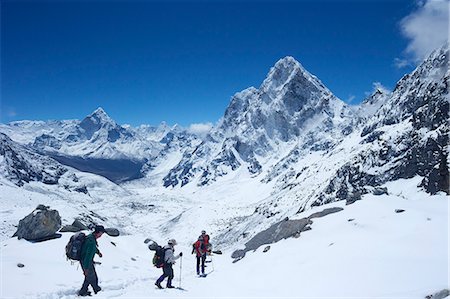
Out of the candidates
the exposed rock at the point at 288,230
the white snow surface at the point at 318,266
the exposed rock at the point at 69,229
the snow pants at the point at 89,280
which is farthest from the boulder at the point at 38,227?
the exposed rock at the point at 288,230

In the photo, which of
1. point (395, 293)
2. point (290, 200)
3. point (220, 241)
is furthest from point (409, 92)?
point (395, 293)

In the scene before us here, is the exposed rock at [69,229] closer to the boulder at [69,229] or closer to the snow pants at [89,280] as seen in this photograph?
the boulder at [69,229]

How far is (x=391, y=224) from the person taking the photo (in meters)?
19.4

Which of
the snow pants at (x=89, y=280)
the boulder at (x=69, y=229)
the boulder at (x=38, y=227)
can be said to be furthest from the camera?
the boulder at (x=69, y=229)

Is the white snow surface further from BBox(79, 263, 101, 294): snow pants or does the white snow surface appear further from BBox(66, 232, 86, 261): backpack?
BBox(66, 232, 86, 261): backpack

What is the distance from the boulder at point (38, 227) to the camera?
24219 mm

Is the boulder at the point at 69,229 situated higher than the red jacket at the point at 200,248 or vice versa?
the boulder at the point at 69,229

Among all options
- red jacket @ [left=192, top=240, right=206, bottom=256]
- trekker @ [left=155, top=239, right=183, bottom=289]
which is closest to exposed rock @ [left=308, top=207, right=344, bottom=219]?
red jacket @ [left=192, top=240, right=206, bottom=256]

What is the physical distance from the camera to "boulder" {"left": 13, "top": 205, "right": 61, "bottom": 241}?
79.5ft

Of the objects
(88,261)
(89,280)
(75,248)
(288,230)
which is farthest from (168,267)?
(288,230)

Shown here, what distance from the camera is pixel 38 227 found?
24.3 meters

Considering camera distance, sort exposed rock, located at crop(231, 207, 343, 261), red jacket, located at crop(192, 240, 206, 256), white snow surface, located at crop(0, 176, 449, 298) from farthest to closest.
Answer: exposed rock, located at crop(231, 207, 343, 261), red jacket, located at crop(192, 240, 206, 256), white snow surface, located at crop(0, 176, 449, 298)

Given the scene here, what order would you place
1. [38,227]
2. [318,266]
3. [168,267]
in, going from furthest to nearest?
[38,227] → [168,267] → [318,266]

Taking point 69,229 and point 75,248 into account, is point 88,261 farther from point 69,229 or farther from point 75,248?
point 69,229
